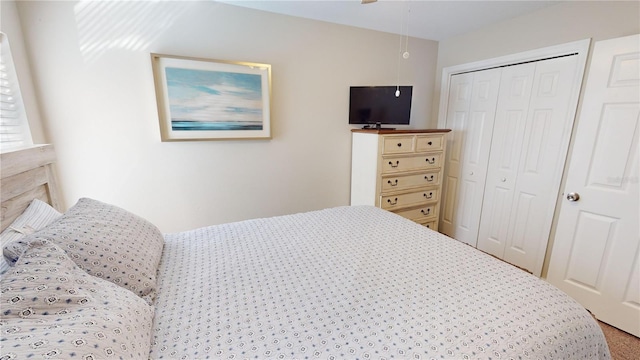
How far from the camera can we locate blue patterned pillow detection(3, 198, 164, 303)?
91 cm

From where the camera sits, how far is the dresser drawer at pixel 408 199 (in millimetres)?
2629

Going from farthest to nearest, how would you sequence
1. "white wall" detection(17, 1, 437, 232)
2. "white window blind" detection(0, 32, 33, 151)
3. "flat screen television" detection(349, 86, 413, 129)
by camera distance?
1. "flat screen television" detection(349, 86, 413, 129)
2. "white wall" detection(17, 1, 437, 232)
3. "white window blind" detection(0, 32, 33, 151)

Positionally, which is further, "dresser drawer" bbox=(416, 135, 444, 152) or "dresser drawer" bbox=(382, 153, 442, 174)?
"dresser drawer" bbox=(416, 135, 444, 152)

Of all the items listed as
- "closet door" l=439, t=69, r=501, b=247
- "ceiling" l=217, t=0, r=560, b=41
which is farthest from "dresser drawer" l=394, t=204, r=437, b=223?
"ceiling" l=217, t=0, r=560, b=41

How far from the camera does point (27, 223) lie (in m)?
1.16

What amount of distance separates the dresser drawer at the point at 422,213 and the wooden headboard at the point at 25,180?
2734 millimetres

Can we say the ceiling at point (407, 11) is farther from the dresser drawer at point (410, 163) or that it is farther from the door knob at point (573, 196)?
the door knob at point (573, 196)

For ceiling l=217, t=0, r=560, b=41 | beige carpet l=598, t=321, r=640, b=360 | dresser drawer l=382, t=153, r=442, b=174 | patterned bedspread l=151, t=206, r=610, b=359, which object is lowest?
beige carpet l=598, t=321, r=640, b=360

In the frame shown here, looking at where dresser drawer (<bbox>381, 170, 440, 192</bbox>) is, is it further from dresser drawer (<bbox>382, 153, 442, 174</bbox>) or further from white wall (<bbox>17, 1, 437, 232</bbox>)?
white wall (<bbox>17, 1, 437, 232</bbox>)

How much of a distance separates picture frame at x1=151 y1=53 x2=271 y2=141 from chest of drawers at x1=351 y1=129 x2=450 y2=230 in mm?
1002

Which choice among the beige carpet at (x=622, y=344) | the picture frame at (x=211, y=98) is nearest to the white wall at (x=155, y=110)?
the picture frame at (x=211, y=98)

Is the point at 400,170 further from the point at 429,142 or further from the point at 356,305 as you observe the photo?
the point at 356,305

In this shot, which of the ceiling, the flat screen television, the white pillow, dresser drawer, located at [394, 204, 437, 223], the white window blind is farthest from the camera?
dresser drawer, located at [394, 204, 437, 223]

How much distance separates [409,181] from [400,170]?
0.61 feet
